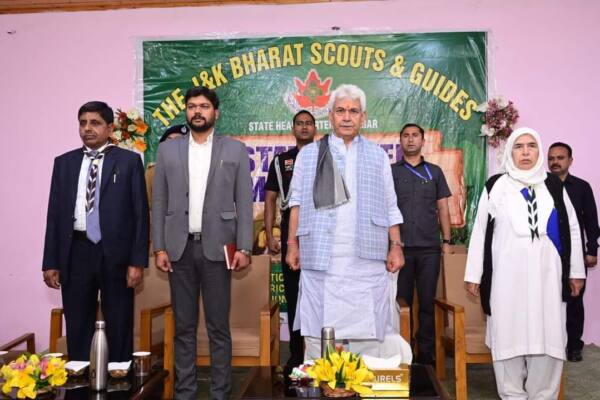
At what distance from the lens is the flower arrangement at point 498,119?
5293 millimetres

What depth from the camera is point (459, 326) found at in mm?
3639

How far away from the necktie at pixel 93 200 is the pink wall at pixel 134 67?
2.22 meters

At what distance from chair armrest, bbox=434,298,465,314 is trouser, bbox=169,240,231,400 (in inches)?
48.4

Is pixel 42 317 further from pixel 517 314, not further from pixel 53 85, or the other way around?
pixel 517 314

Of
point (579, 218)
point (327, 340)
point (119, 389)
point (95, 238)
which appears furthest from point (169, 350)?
point (579, 218)

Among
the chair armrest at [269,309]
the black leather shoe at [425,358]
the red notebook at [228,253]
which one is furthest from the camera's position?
the black leather shoe at [425,358]

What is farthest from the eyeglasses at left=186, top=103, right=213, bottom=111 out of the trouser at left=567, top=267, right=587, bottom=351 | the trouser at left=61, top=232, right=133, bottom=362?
the trouser at left=567, top=267, right=587, bottom=351

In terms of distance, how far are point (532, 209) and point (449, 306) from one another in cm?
72

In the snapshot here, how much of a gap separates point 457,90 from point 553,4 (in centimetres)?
104

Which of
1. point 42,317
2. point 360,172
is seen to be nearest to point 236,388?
point 360,172

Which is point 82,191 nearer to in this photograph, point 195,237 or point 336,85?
point 195,237

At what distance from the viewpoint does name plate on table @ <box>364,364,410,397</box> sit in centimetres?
248

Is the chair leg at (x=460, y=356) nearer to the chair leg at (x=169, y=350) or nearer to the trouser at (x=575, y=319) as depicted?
the chair leg at (x=169, y=350)

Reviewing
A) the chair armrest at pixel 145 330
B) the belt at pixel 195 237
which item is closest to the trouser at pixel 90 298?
the chair armrest at pixel 145 330
